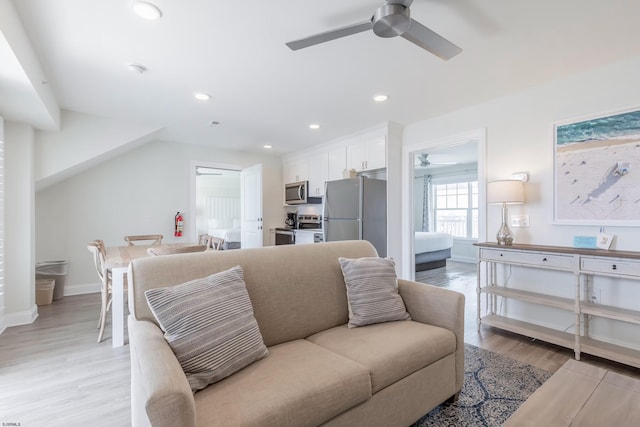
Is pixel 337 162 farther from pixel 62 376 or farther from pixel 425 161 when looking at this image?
pixel 62 376

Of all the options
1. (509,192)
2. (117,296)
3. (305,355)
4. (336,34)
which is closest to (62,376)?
→ (117,296)

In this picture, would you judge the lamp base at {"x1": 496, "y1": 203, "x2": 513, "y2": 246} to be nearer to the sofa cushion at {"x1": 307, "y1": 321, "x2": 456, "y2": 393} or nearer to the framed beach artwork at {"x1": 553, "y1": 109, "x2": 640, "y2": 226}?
the framed beach artwork at {"x1": 553, "y1": 109, "x2": 640, "y2": 226}

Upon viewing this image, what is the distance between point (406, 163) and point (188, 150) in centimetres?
366

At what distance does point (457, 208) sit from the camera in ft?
24.9

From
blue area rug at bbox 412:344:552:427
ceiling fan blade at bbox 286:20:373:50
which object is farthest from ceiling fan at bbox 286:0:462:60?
blue area rug at bbox 412:344:552:427

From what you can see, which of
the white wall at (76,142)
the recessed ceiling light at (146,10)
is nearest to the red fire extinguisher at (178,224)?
the white wall at (76,142)

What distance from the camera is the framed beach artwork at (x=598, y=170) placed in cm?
246

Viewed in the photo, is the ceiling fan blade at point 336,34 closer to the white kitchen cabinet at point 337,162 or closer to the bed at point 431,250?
→ the white kitchen cabinet at point 337,162

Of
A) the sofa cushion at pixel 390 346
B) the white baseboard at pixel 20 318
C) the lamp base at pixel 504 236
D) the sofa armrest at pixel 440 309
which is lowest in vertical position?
the white baseboard at pixel 20 318

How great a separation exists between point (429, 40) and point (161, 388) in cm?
205

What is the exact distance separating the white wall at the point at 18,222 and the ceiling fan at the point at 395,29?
3.31 metres

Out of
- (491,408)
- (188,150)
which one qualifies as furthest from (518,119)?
(188,150)

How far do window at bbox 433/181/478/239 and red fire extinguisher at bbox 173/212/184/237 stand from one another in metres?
6.09

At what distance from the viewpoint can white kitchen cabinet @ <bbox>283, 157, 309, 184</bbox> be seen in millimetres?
5699
